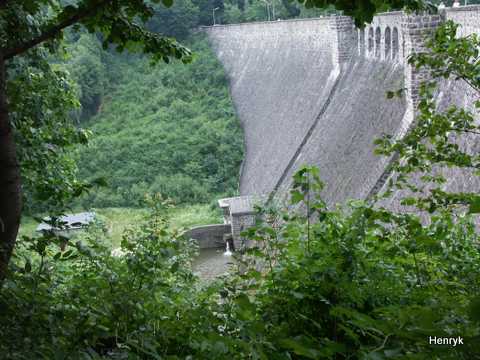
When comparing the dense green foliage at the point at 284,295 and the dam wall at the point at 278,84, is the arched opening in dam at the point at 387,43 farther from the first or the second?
the dense green foliage at the point at 284,295

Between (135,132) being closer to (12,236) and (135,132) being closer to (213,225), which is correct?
(213,225)

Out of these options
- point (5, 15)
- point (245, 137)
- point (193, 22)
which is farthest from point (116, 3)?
point (193, 22)

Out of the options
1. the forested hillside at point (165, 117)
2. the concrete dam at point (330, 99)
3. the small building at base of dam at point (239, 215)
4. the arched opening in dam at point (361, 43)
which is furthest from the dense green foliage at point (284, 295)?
the forested hillside at point (165, 117)

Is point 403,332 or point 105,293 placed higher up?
point 403,332

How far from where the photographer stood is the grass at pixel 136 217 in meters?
23.1

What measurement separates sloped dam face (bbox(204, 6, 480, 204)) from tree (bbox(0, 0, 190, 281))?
7.11 meters

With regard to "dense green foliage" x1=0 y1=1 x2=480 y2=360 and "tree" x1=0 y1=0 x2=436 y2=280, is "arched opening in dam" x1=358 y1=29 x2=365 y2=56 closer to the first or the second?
"dense green foliage" x1=0 y1=1 x2=480 y2=360

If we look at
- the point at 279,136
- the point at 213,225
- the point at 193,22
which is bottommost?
the point at 213,225

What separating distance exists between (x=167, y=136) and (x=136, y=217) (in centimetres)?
729

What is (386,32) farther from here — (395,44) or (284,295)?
(284,295)

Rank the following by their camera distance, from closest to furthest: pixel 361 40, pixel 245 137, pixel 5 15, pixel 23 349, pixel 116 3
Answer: pixel 23 349 → pixel 116 3 → pixel 5 15 → pixel 361 40 → pixel 245 137

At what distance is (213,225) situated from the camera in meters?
A: 21.8

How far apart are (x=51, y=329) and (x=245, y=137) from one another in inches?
989

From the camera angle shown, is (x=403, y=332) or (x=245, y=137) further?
(x=245, y=137)
